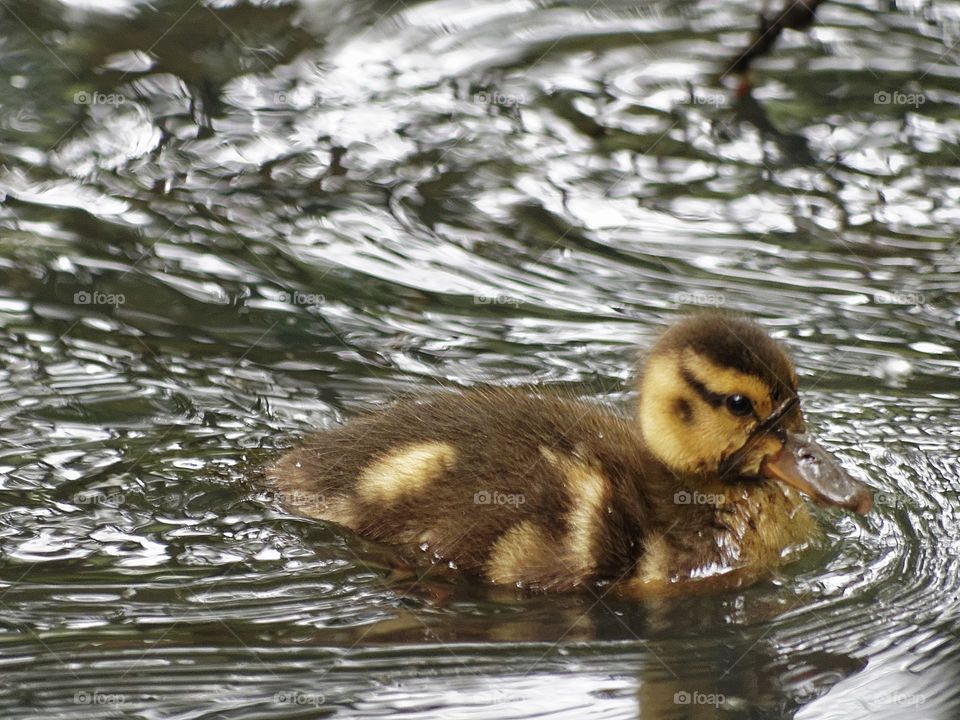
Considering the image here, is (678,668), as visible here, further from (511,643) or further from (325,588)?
(325,588)

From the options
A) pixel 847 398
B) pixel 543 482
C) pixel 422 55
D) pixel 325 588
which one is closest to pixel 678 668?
pixel 543 482
